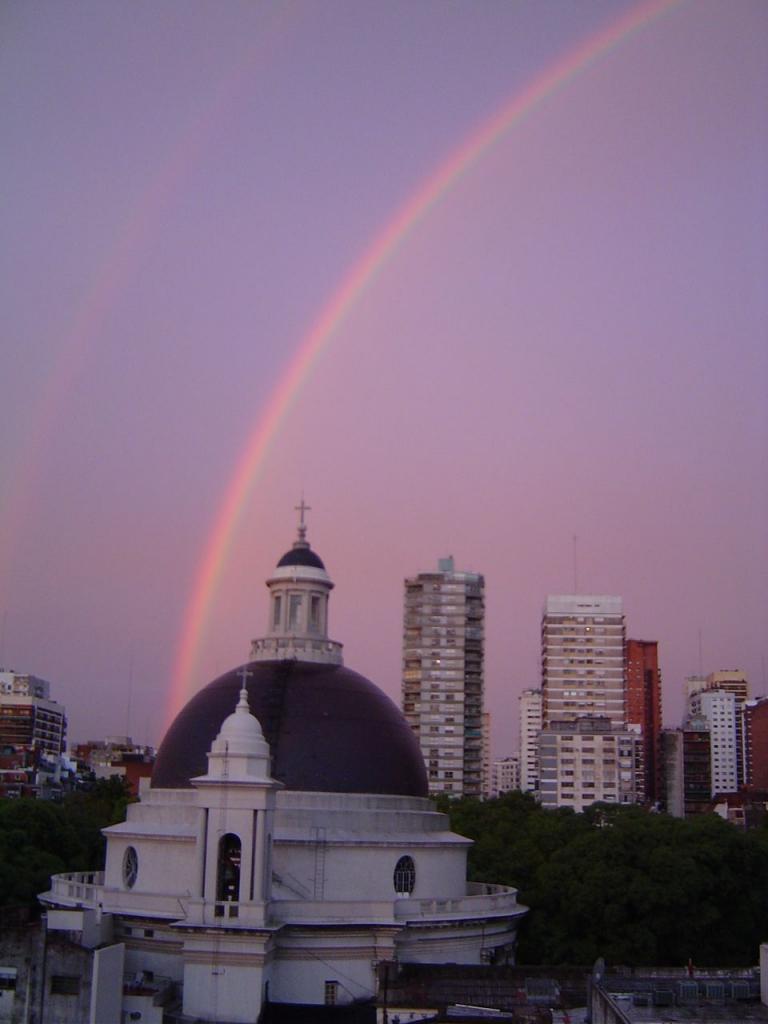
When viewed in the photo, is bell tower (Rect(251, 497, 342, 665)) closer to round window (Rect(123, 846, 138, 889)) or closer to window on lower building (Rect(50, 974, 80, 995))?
round window (Rect(123, 846, 138, 889))

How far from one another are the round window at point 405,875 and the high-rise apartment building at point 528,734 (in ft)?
470

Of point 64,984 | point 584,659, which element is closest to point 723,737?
point 584,659

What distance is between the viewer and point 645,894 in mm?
44312

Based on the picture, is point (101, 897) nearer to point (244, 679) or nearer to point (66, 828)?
point (244, 679)

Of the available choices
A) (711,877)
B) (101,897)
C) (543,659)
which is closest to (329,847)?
(101,897)

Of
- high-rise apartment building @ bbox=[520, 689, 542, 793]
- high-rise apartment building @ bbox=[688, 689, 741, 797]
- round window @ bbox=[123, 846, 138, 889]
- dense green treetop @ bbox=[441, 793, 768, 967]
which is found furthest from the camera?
high-rise apartment building @ bbox=[520, 689, 542, 793]

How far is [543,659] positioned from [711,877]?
94517mm

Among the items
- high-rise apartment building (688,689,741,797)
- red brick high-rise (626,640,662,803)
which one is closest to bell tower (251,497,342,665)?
red brick high-rise (626,640,662,803)

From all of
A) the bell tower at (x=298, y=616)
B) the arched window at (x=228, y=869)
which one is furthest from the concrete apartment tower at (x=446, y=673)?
the arched window at (x=228, y=869)

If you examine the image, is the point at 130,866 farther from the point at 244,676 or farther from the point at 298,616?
the point at 298,616

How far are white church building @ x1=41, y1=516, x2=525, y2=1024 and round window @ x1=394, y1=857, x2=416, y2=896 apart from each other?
5 centimetres

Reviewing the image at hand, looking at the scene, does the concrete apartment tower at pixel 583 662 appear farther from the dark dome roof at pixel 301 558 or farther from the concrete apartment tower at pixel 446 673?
the dark dome roof at pixel 301 558

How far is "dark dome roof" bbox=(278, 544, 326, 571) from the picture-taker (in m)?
47.8

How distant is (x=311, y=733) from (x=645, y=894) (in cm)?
1358
